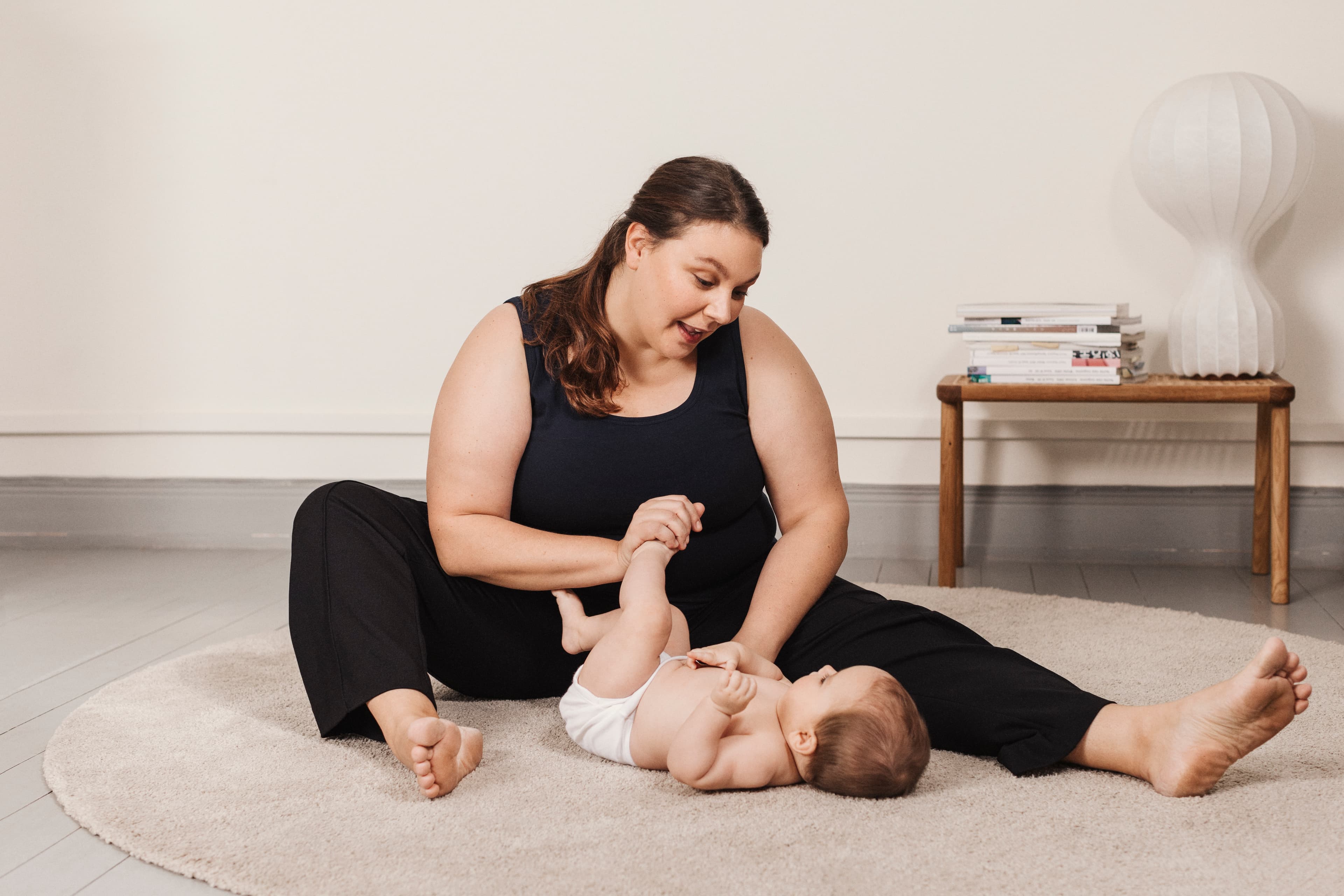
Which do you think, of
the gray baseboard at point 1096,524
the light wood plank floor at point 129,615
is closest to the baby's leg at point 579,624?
the light wood plank floor at point 129,615

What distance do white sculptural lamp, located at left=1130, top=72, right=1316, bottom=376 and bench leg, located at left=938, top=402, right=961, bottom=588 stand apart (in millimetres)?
531

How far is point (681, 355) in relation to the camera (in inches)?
65.7

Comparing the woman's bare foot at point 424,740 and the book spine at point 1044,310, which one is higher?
the book spine at point 1044,310

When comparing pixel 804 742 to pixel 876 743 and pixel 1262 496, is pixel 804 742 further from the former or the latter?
pixel 1262 496

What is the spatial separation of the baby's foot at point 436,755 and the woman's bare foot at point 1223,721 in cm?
87

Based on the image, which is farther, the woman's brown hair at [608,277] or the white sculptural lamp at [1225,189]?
the white sculptural lamp at [1225,189]

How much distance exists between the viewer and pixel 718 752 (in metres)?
1.42

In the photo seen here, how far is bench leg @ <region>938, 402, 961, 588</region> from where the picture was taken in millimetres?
2709

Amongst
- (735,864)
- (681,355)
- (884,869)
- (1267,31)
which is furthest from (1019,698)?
(1267,31)

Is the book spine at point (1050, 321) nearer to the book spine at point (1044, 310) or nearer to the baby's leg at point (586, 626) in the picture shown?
the book spine at point (1044, 310)

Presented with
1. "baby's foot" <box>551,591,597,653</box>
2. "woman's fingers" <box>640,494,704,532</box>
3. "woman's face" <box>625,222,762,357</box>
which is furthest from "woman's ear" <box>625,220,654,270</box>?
"baby's foot" <box>551,591,597,653</box>

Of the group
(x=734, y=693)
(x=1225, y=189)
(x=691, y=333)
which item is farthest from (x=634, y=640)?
(x=1225, y=189)

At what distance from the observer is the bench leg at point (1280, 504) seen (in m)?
2.55

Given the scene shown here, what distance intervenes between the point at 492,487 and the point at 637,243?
42 cm
